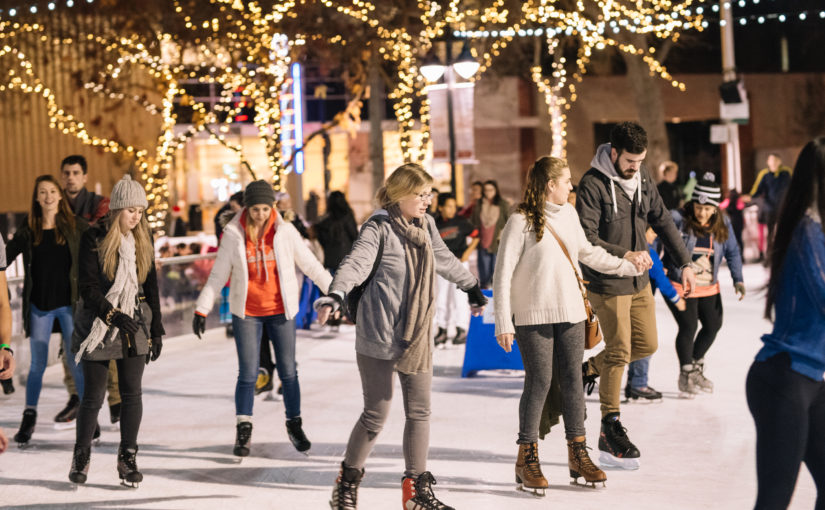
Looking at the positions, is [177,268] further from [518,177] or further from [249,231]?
[518,177]

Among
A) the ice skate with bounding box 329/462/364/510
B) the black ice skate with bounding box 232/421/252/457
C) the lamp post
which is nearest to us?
the ice skate with bounding box 329/462/364/510

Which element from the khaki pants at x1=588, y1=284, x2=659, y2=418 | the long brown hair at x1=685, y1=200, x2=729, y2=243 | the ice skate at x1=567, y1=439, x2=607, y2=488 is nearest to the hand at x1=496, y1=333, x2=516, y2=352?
the ice skate at x1=567, y1=439, x2=607, y2=488

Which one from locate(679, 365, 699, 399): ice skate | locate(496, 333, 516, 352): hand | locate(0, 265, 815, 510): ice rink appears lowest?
locate(0, 265, 815, 510): ice rink

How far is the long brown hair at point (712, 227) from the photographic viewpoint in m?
8.95

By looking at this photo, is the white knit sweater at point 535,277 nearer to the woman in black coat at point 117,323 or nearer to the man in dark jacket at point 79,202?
the woman in black coat at point 117,323

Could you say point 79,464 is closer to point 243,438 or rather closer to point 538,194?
point 243,438

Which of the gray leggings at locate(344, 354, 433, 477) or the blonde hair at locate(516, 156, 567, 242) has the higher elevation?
the blonde hair at locate(516, 156, 567, 242)

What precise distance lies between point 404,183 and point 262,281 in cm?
194

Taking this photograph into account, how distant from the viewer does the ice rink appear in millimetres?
6145

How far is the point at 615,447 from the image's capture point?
264 inches

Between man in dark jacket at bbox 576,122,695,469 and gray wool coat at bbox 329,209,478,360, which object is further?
man in dark jacket at bbox 576,122,695,469

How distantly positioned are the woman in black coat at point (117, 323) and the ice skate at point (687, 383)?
4.03m

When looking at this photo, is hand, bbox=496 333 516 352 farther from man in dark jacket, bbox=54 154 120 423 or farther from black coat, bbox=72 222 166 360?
man in dark jacket, bbox=54 154 120 423

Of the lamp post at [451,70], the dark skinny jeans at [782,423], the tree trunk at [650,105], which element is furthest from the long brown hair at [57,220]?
the tree trunk at [650,105]
